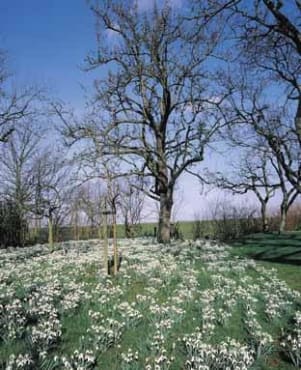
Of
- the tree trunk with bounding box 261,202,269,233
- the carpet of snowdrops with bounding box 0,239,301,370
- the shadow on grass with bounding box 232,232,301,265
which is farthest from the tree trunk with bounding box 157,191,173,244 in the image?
the tree trunk with bounding box 261,202,269,233

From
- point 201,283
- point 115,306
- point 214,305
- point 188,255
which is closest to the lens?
point 115,306

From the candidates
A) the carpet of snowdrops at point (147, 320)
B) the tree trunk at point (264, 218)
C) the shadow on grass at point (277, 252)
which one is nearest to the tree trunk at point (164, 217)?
the shadow on grass at point (277, 252)

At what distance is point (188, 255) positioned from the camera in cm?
1363

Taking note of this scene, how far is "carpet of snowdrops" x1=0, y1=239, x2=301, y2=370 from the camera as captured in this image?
16.3 feet

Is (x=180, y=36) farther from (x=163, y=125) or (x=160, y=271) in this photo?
(x=160, y=271)

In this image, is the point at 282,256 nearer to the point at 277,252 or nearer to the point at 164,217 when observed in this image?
the point at 277,252

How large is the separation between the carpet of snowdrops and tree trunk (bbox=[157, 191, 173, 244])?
358 inches

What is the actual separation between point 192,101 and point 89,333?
1532 centimetres

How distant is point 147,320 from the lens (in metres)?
6.45

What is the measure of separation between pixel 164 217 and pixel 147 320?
43.7 ft

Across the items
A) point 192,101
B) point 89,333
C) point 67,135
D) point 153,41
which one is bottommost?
point 89,333

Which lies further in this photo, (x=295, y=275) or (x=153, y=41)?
(x=153, y=41)

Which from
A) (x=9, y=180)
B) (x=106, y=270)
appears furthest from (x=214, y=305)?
(x=9, y=180)

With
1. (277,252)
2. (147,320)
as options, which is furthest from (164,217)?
(147,320)
